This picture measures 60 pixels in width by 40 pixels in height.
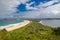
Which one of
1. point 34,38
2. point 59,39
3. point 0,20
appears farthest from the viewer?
point 0,20

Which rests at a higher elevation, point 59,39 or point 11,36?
point 11,36

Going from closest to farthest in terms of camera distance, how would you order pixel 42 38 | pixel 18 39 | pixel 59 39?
pixel 18 39
pixel 42 38
pixel 59 39

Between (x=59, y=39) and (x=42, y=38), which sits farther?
(x=59, y=39)

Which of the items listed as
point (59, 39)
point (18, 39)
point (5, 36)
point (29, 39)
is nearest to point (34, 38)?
point (29, 39)

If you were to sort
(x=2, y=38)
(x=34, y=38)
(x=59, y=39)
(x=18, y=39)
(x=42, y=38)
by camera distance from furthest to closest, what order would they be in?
(x=59, y=39) → (x=42, y=38) → (x=34, y=38) → (x=18, y=39) → (x=2, y=38)

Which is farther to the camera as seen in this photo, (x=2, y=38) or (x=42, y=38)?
(x=42, y=38)

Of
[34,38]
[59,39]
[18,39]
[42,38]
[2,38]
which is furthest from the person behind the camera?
[59,39]

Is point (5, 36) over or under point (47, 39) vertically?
over

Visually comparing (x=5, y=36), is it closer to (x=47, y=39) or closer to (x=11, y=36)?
(x=11, y=36)

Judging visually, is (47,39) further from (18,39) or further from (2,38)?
(2,38)

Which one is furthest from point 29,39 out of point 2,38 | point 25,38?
point 2,38
